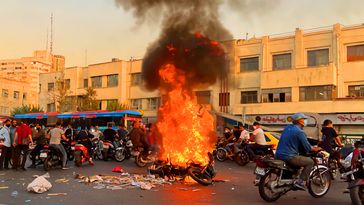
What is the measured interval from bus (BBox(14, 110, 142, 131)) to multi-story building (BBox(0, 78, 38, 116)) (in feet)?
114

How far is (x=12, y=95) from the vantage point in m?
71.2

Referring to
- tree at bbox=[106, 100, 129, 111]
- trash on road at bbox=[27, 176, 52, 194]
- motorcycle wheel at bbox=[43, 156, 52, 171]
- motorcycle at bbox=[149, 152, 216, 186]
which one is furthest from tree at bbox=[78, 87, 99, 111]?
trash on road at bbox=[27, 176, 52, 194]

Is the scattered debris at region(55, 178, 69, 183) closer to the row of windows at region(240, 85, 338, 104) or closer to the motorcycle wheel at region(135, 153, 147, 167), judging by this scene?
the motorcycle wheel at region(135, 153, 147, 167)

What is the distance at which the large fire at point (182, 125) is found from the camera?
35.8 feet

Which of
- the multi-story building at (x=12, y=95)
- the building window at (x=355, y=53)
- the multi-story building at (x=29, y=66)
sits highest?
the multi-story building at (x=29, y=66)

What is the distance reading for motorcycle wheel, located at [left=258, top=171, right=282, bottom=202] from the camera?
25.1 feet

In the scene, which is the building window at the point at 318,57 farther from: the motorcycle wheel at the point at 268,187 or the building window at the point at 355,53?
the motorcycle wheel at the point at 268,187

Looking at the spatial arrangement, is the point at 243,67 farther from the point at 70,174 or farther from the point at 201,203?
the point at 201,203

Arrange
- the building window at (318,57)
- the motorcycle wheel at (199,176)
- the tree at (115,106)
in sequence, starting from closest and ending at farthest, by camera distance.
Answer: the motorcycle wheel at (199,176)
the building window at (318,57)
the tree at (115,106)

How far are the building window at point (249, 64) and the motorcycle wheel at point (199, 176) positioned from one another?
1215 inches

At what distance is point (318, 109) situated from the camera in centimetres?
3438

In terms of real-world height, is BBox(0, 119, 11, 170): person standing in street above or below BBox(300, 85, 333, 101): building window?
below

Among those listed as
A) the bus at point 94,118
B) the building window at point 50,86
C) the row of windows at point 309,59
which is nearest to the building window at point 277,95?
the row of windows at point 309,59

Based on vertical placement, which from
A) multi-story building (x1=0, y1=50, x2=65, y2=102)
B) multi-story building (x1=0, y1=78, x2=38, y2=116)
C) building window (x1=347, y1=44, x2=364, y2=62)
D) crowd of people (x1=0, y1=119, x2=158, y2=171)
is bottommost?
crowd of people (x1=0, y1=119, x2=158, y2=171)
